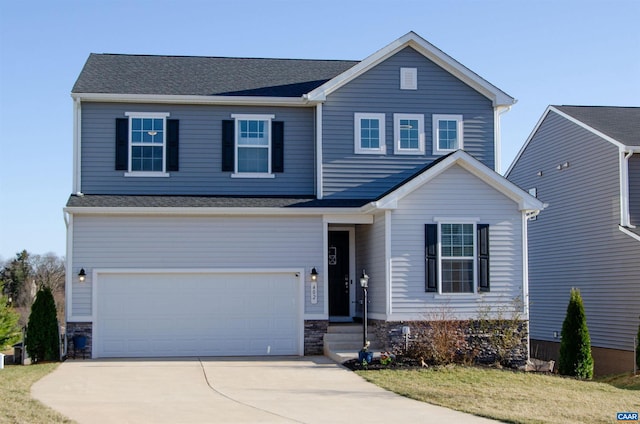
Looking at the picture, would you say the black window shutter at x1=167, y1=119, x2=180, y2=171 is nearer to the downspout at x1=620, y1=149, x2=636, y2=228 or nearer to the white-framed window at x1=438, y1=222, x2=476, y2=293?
the white-framed window at x1=438, y1=222, x2=476, y2=293

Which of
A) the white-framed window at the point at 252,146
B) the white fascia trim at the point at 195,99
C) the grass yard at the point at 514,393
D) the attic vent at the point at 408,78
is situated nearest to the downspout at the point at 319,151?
the white fascia trim at the point at 195,99

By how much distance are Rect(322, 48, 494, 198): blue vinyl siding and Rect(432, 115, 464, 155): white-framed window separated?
138 millimetres

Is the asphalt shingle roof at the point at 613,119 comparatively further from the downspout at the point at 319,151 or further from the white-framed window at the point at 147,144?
the white-framed window at the point at 147,144

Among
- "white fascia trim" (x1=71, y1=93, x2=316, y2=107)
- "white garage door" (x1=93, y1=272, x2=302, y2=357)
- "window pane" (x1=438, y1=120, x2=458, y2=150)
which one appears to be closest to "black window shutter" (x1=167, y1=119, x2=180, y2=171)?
"white fascia trim" (x1=71, y1=93, x2=316, y2=107)

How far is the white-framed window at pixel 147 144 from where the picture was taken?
2061cm

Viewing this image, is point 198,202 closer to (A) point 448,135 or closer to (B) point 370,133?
→ (B) point 370,133

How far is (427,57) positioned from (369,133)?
2.48 meters

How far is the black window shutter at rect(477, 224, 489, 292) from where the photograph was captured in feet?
62.8

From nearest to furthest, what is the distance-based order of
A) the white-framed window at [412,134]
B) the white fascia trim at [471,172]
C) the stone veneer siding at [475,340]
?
the stone veneer siding at [475,340] < the white fascia trim at [471,172] < the white-framed window at [412,134]

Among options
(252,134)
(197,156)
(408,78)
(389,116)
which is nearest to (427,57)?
(408,78)

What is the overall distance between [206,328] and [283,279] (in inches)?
86.3

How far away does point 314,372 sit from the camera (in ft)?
55.7

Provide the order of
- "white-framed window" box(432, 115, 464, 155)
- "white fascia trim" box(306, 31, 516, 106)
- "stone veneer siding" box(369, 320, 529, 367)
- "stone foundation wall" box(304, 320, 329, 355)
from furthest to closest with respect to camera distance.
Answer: "white-framed window" box(432, 115, 464, 155)
"white fascia trim" box(306, 31, 516, 106)
"stone foundation wall" box(304, 320, 329, 355)
"stone veneer siding" box(369, 320, 529, 367)

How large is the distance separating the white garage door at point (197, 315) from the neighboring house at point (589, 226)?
341 inches
